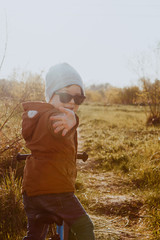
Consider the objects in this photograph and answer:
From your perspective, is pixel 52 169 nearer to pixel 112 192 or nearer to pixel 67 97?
pixel 67 97

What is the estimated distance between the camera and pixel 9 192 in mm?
3035

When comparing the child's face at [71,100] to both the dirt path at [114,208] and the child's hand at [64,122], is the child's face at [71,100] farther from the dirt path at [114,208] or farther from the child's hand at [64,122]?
the dirt path at [114,208]

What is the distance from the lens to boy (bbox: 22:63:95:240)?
1503 mm

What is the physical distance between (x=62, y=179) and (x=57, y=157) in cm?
13

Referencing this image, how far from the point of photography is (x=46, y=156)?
1561 millimetres

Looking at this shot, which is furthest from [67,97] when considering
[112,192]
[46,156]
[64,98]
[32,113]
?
[112,192]

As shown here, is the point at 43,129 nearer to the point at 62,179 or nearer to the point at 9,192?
the point at 62,179

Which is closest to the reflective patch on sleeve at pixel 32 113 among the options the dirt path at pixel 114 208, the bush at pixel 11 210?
the bush at pixel 11 210

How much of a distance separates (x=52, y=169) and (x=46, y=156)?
0.28 feet

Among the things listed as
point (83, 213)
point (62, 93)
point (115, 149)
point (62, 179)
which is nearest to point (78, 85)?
point (62, 93)

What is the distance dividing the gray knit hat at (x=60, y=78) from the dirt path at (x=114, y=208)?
5.84 feet

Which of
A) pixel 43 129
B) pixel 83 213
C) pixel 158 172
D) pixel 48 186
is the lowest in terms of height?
pixel 158 172

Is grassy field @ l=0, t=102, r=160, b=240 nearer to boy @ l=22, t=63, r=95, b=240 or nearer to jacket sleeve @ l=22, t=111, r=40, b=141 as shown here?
boy @ l=22, t=63, r=95, b=240

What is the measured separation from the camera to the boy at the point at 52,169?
150 cm
